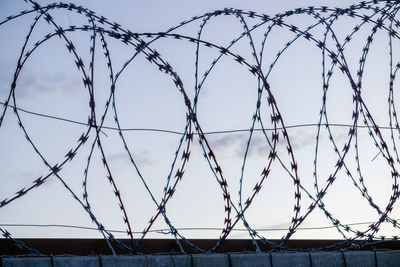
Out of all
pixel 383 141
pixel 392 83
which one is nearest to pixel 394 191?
pixel 383 141

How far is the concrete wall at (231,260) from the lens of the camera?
5957mm

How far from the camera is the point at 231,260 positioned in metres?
7.31

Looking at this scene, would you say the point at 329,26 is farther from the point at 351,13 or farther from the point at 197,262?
the point at 197,262

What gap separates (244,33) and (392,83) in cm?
227

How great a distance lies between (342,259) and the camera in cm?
845

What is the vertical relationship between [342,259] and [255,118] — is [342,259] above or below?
below

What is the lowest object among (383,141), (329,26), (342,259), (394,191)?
(342,259)

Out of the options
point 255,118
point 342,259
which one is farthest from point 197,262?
point 342,259

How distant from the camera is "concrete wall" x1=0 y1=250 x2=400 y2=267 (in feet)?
19.5

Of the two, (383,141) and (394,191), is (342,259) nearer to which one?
(394,191)

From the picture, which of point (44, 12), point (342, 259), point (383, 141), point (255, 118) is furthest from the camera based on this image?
point (342, 259)

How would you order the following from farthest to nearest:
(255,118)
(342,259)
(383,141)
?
(342,259), (383,141), (255,118)

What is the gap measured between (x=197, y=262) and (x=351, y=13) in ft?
12.0

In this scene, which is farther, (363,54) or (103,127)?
(363,54)
